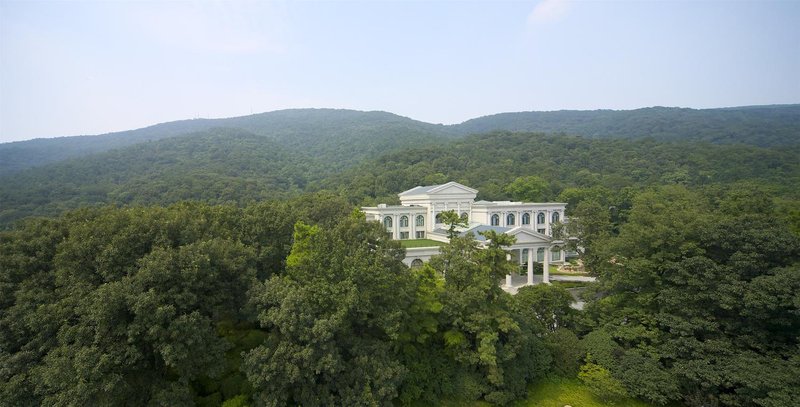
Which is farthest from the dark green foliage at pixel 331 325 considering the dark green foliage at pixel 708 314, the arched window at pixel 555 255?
the arched window at pixel 555 255

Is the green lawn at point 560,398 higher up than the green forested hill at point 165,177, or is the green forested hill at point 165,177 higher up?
the green forested hill at point 165,177

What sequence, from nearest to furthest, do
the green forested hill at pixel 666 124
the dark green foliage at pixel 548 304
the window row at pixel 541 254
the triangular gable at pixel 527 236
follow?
the dark green foliage at pixel 548 304 → the triangular gable at pixel 527 236 → the window row at pixel 541 254 → the green forested hill at pixel 666 124

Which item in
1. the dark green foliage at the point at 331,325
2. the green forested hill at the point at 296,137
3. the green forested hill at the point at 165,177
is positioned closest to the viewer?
the dark green foliage at the point at 331,325

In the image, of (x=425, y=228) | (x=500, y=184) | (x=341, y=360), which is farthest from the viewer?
(x=500, y=184)

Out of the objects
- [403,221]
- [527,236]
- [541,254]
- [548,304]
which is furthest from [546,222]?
[548,304]

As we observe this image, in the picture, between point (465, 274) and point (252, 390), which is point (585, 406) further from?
point (252, 390)

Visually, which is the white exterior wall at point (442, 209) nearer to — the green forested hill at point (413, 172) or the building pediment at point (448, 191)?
the building pediment at point (448, 191)

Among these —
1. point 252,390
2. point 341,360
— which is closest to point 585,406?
point 341,360
